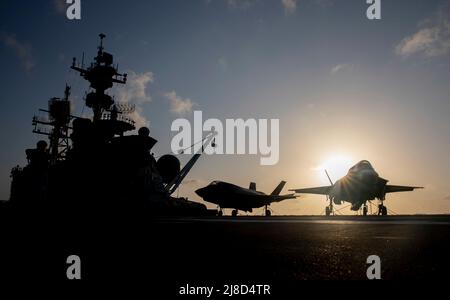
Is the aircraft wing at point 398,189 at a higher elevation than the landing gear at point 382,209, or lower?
higher

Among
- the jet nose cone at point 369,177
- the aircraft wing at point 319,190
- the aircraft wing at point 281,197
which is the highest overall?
the jet nose cone at point 369,177

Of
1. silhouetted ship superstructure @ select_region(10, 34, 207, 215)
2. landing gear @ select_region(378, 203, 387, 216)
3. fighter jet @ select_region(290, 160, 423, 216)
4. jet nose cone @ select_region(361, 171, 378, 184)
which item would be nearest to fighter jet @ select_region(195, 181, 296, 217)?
silhouetted ship superstructure @ select_region(10, 34, 207, 215)

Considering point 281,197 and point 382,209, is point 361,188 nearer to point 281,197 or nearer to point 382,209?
point 382,209

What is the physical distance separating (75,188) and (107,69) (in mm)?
24061

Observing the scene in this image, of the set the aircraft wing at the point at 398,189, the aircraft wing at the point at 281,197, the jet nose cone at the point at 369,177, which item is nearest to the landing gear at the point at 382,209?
the jet nose cone at the point at 369,177

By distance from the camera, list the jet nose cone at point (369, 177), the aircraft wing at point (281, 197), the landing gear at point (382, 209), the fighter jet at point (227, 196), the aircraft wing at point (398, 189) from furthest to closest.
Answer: the aircraft wing at point (281, 197) → the aircraft wing at point (398, 189) → the fighter jet at point (227, 196) → the landing gear at point (382, 209) → the jet nose cone at point (369, 177)

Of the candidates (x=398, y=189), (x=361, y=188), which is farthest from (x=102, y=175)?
(x=398, y=189)

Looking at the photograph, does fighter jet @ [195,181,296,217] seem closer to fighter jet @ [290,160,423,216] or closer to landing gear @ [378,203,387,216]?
fighter jet @ [290,160,423,216]

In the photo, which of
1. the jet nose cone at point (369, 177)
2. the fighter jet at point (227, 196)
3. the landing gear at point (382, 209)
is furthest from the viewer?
the fighter jet at point (227, 196)

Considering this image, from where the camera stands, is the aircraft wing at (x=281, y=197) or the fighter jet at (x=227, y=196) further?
the aircraft wing at (x=281, y=197)

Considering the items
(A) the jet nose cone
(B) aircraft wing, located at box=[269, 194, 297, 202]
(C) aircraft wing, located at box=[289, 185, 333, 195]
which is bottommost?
(B) aircraft wing, located at box=[269, 194, 297, 202]

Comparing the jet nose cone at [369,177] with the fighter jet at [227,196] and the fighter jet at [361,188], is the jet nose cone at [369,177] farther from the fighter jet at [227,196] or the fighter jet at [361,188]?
the fighter jet at [227,196]
